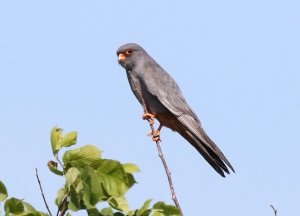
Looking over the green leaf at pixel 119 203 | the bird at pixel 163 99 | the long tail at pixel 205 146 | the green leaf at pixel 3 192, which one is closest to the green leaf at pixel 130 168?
the green leaf at pixel 119 203

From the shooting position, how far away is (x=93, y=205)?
110 inches

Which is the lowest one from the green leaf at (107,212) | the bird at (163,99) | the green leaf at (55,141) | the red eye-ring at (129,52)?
the green leaf at (107,212)

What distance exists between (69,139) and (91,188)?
0.41 m

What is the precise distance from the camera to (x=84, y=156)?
290 centimetres

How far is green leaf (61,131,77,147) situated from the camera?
120 inches

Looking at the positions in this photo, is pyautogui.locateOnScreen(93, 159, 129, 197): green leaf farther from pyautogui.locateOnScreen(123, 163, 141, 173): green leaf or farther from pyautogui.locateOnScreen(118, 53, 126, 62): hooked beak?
pyautogui.locateOnScreen(118, 53, 126, 62): hooked beak

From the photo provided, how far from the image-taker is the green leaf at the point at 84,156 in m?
2.89

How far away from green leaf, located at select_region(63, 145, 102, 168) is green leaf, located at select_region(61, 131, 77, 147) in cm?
16

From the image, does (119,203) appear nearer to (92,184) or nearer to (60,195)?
(92,184)

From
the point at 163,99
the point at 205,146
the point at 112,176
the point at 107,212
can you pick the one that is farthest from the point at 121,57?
the point at 107,212

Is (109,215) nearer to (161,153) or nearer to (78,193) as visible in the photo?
(78,193)

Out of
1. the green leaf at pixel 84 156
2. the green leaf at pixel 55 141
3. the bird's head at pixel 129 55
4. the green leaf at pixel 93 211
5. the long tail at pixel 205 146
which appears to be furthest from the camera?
the bird's head at pixel 129 55

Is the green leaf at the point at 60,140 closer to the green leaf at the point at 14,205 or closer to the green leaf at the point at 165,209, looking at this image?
the green leaf at the point at 14,205

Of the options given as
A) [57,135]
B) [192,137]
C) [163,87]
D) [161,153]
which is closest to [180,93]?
[163,87]
